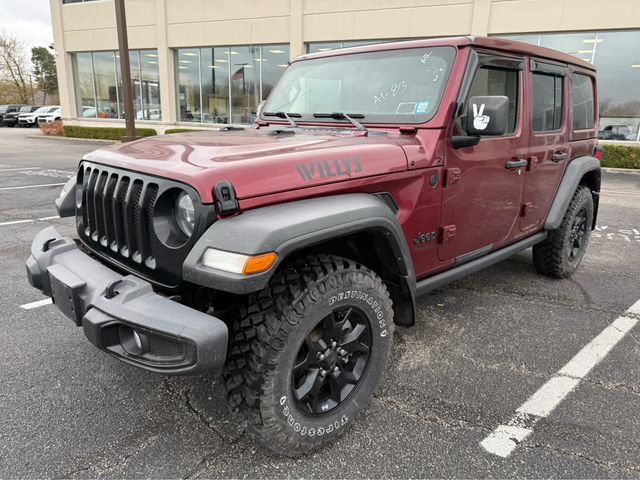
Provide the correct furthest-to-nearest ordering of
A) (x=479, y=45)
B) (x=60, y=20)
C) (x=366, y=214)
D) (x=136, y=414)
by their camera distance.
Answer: (x=60, y=20) < (x=479, y=45) < (x=136, y=414) < (x=366, y=214)

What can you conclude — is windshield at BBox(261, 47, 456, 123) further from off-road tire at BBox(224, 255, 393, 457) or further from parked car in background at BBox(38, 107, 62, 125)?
parked car in background at BBox(38, 107, 62, 125)

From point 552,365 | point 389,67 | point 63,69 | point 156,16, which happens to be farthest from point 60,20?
point 552,365

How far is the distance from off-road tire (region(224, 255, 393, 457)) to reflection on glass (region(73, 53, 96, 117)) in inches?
975

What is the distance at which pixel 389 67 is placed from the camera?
3.12m

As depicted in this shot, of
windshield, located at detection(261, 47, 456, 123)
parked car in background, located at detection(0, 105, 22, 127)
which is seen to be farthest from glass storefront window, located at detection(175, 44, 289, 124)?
parked car in background, located at detection(0, 105, 22, 127)

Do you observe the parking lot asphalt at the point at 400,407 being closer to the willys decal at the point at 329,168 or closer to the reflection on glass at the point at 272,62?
the willys decal at the point at 329,168

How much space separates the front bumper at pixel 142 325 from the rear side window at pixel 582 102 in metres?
3.83

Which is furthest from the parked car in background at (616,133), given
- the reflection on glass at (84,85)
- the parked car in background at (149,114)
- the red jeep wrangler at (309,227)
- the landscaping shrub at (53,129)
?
the landscaping shrub at (53,129)

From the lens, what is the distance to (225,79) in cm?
1939

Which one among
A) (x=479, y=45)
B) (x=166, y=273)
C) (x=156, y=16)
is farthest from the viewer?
(x=156, y=16)

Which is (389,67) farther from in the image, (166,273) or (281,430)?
(281,430)

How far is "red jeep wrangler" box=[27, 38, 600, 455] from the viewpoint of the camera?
189 cm

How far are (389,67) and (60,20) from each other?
81.3 feet

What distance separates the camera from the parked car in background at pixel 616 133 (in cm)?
1466
